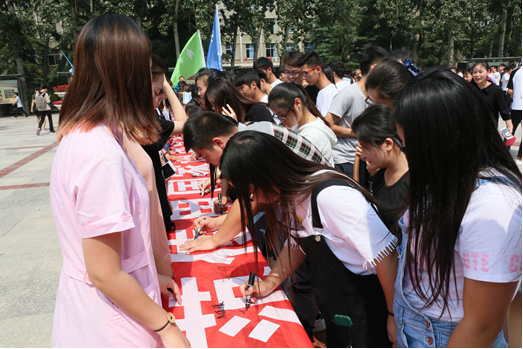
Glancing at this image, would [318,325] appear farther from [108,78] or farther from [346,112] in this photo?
[346,112]

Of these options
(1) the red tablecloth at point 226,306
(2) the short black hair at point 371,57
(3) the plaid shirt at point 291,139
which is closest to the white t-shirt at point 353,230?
(1) the red tablecloth at point 226,306

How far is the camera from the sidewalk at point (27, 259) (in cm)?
217

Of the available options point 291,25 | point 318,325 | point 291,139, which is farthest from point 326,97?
point 291,25

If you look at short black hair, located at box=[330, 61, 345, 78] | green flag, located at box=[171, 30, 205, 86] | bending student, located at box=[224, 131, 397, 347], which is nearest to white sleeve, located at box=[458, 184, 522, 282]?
bending student, located at box=[224, 131, 397, 347]

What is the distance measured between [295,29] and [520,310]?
2671 centimetres

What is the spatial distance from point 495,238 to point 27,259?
11.2 feet

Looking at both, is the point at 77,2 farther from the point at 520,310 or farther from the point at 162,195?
the point at 520,310

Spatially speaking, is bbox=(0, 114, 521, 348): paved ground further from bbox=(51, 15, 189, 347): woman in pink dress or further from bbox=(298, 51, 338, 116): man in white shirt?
bbox=(298, 51, 338, 116): man in white shirt

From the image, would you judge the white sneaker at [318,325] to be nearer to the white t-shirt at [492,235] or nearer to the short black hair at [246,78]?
the white t-shirt at [492,235]

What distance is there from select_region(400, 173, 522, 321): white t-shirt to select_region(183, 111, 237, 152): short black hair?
140cm

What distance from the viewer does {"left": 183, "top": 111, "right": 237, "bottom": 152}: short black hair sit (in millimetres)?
1994

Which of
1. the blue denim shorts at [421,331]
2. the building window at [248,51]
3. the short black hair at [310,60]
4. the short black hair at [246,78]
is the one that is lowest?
the blue denim shorts at [421,331]

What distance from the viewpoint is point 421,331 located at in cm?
103

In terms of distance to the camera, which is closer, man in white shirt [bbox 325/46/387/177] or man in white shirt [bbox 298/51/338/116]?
man in white shirt [bbox 325/46/387/177]
